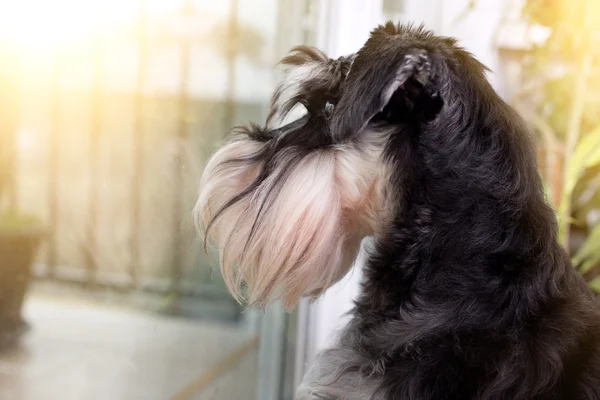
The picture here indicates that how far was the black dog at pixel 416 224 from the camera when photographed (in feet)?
3.36

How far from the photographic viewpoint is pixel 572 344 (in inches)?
40.6

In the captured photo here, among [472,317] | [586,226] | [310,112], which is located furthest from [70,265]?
[586,226]

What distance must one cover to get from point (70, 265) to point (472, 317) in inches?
31.4

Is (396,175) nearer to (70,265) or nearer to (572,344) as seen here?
(572,344)

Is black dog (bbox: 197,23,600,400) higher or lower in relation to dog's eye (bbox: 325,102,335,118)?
lower

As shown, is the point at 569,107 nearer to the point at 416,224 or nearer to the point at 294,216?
the point at 416,224

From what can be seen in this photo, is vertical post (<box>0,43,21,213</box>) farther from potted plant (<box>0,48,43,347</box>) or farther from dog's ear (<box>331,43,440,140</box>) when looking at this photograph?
dog's ear (<box>331,43,440,140</box>)

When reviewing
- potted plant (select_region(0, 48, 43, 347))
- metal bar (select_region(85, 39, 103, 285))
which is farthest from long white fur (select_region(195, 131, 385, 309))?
potted plant (select_region(0, 48, 43, 347))

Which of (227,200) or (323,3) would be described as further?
(323,3)

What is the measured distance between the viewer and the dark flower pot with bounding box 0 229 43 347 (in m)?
1.03

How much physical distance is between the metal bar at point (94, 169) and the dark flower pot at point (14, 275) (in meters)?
0.18

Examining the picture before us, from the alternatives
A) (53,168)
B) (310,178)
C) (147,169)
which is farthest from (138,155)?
(310,178)

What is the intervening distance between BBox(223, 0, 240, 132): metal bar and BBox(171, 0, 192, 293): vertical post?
21cm

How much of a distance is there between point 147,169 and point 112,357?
17.8 inches
